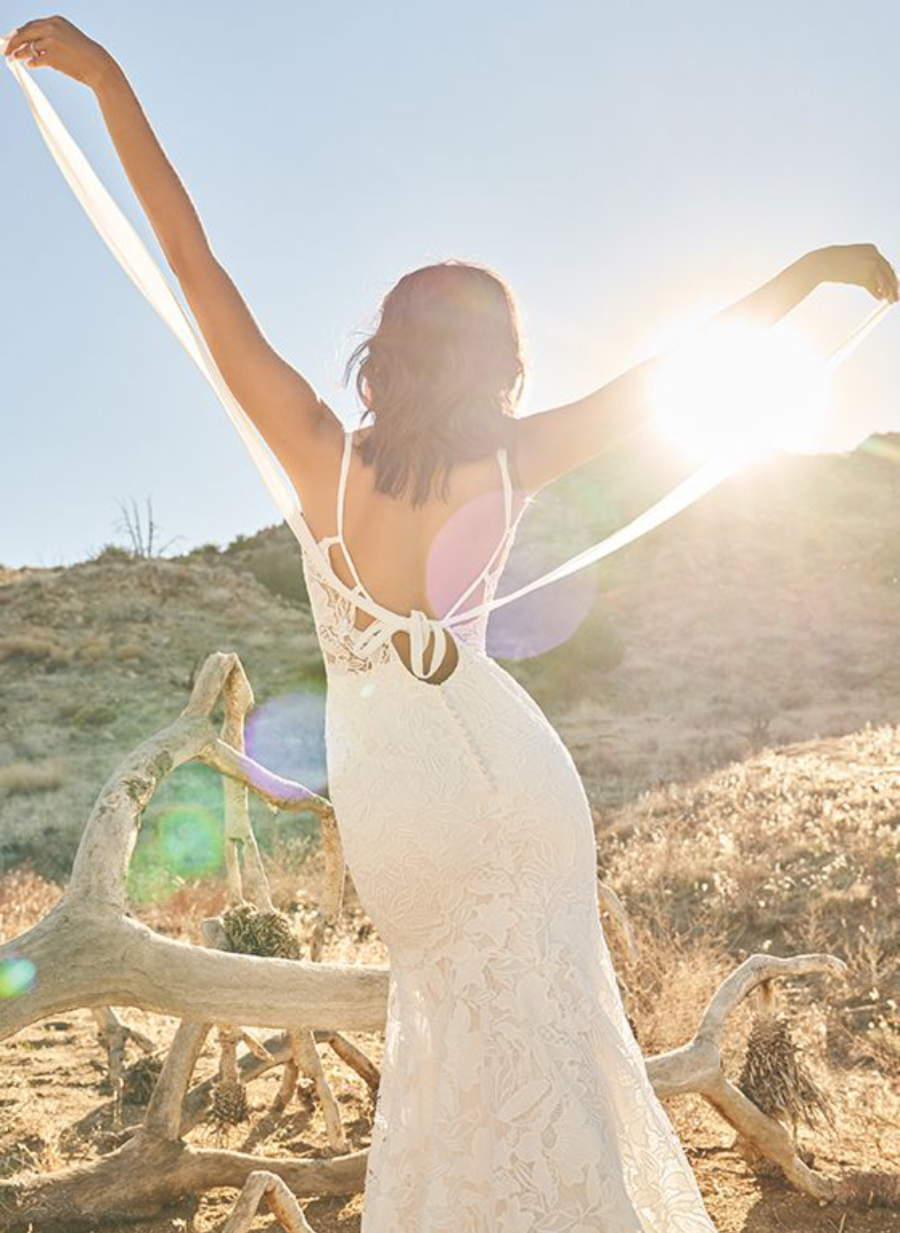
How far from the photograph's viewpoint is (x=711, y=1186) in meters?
4.52

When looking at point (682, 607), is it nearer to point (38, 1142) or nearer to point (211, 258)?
point (38, 1142)

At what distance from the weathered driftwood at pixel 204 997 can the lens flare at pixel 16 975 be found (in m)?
0.02

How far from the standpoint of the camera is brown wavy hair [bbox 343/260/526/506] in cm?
208

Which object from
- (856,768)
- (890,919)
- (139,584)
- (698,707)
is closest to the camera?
(890,919)

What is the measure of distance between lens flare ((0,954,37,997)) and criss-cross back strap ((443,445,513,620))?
108 centimetres

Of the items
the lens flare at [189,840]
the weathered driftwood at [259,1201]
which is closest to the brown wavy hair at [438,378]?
the weathered driftwood at [259,1201]

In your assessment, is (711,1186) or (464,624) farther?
(711,1186)

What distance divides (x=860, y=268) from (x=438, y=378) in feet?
3.54

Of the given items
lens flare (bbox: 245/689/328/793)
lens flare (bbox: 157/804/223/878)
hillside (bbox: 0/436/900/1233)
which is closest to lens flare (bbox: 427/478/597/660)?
hillside (bbox: 0/436/900/1233)

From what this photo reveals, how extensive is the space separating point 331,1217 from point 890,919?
6.50 m

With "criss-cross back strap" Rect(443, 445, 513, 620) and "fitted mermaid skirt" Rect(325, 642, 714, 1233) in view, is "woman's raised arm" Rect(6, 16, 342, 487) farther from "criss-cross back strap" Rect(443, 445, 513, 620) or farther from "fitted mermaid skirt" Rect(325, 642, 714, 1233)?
"fitted mermaid skirt" Rect(325, 642, 714, 1233)

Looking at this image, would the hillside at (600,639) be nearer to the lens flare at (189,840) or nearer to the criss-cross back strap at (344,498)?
the lens flare at (189,840)

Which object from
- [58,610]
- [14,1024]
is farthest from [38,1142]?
[58,610]

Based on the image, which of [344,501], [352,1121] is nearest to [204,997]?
[344,501]
